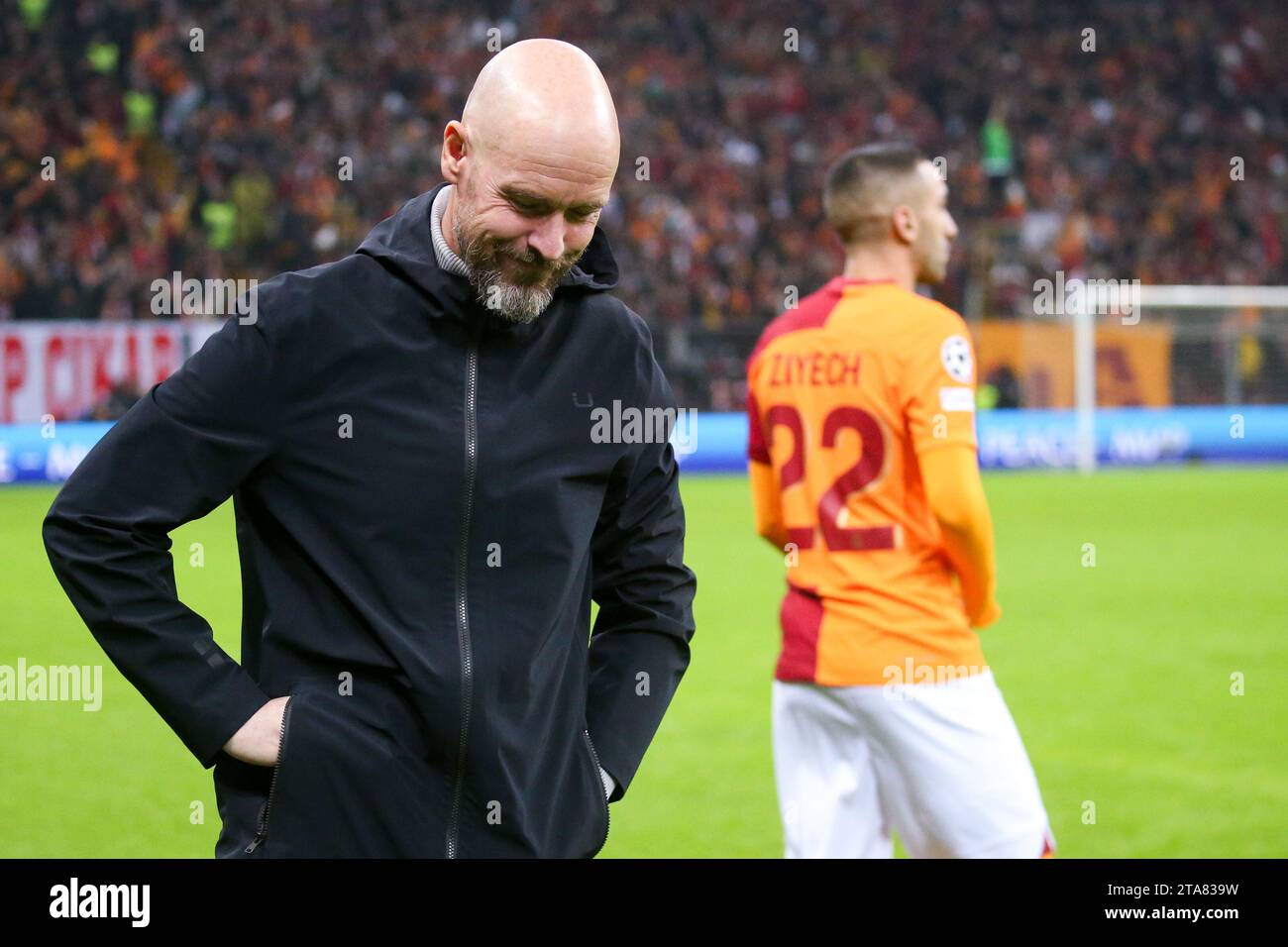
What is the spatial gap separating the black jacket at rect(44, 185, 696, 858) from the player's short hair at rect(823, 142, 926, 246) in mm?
1660

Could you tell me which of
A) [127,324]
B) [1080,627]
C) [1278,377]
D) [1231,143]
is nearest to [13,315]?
[127,324]

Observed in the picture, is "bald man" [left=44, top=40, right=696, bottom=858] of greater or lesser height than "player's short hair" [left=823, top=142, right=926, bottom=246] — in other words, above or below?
below

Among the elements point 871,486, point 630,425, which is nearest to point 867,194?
point 871,486

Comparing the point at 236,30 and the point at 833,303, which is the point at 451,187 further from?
the point at 236,30

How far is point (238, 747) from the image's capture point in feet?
6.82

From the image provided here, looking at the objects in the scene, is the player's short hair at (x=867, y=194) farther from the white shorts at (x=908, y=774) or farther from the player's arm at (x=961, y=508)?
the white shorts at (x=908, y=774)

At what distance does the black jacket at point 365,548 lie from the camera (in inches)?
81.1

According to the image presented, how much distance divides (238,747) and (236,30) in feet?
73.5

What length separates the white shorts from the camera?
3.24 m

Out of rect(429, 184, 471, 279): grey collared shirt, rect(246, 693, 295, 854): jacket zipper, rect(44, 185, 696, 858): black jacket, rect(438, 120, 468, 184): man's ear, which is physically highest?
rect(438, 120, 468, 184): man's ear

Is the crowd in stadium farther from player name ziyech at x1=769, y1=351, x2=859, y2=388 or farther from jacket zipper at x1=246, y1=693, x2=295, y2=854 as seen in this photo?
jacket zipper at x1=246, y1=693, x2=295, y2=854

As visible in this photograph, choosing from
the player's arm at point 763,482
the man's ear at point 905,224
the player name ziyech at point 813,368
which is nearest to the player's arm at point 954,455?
the player name ziyech at point 813,368
